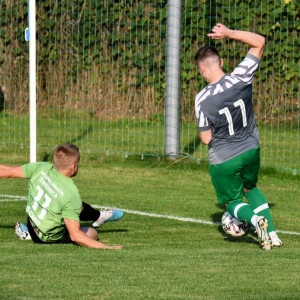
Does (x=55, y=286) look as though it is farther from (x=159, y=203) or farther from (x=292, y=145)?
(x=292, y=145)

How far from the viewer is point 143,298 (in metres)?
6.30

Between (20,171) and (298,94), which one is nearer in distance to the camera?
(20,171)

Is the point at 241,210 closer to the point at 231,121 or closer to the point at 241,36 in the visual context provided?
the point at 231,121

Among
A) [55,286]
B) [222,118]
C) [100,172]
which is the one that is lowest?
[100,172]

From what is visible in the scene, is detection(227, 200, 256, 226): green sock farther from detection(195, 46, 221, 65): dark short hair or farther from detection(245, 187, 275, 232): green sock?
detection(195, 46, 221, 65): dark short hair

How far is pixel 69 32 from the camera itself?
→ 17.0 m

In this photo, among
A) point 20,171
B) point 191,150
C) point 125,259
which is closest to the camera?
point 125,259

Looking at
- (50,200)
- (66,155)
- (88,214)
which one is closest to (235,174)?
(88,214)

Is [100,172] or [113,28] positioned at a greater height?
[113,28]

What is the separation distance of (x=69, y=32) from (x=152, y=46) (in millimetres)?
1638

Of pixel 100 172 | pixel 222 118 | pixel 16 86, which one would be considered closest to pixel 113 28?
pixel 16 86

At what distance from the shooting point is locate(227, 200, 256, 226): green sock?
853cm

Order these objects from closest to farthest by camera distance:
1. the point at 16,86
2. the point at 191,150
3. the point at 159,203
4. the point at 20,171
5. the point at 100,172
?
the point at 20,171, the point at 159,203, the point at 100,172, the point at 191,150, the point at 16,86

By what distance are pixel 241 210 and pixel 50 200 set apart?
5.48 feet
